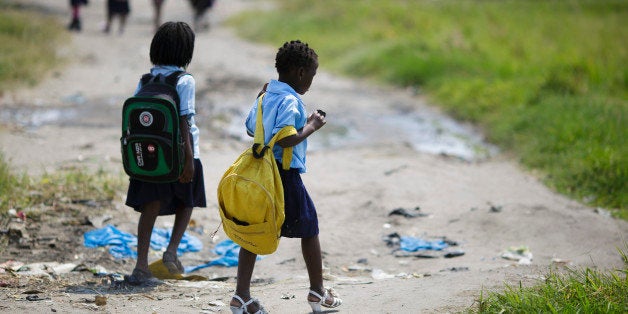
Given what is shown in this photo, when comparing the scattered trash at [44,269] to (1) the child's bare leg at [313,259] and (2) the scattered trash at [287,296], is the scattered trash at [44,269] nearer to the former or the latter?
(2) the scattered trash at [287,296]

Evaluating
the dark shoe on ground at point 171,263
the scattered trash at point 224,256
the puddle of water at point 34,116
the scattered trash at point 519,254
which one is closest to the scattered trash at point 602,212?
the scattered trash at point 519,254

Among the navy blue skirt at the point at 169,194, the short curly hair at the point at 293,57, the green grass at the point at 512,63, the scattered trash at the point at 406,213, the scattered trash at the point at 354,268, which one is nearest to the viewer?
the short curly hair at the point at 293,57

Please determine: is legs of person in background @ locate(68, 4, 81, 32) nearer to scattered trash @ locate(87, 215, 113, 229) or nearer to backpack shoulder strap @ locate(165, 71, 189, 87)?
scattered trash @ locate(87, 215, 113, 229)

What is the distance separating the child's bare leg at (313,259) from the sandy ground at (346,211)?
19cm

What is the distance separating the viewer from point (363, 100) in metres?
11.0

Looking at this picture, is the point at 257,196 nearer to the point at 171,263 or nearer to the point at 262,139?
the point at 262,139

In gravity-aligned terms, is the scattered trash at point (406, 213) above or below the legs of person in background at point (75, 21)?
below

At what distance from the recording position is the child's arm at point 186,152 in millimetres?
4137

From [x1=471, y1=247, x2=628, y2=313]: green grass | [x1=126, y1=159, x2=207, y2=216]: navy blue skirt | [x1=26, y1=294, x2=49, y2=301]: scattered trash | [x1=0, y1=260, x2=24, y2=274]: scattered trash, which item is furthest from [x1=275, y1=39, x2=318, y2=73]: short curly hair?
[x1=0, y1=260, x2=24, y2=274]: scattered trash

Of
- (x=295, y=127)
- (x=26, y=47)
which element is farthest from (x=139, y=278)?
(x=26, y=47)

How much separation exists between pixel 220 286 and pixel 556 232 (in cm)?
279

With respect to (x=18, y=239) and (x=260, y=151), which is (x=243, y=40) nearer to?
(x=18, y=239)

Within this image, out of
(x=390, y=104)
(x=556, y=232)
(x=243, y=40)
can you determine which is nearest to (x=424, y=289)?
(x=556, y=232)

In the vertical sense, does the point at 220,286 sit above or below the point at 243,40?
below
